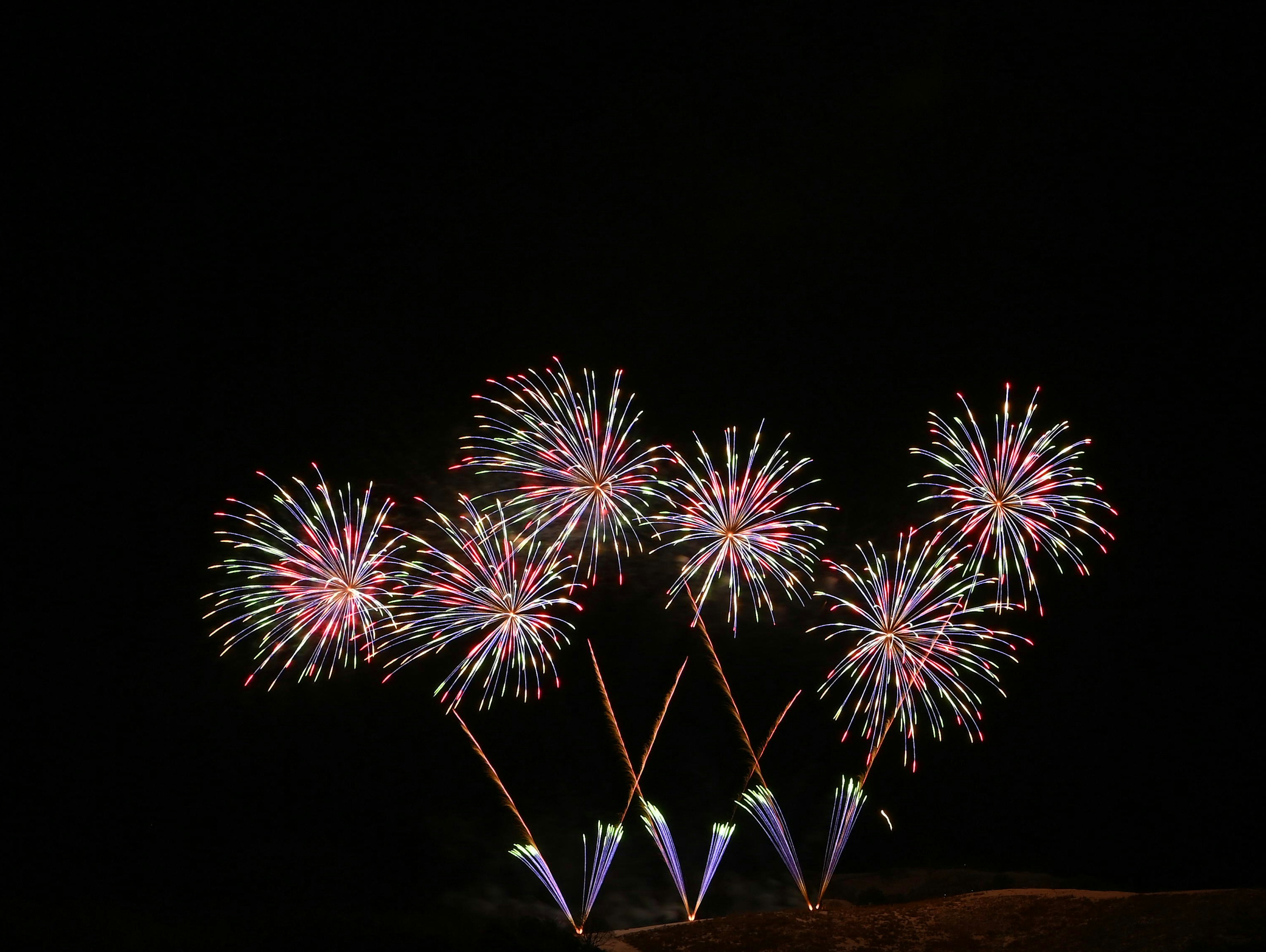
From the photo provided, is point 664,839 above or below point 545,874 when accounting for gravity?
above

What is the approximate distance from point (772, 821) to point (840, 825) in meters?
3.17

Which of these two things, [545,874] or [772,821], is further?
[772,821]

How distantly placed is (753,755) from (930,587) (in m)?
7.61

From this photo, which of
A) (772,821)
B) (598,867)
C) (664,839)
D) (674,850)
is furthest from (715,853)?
(598,867)

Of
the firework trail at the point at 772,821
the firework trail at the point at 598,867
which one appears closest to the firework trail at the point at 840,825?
the firework trail at the point at 772,821

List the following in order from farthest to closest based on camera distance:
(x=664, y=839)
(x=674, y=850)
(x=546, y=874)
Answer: (x=674, y=850), (x=664, y=839), (x=546, y=874)

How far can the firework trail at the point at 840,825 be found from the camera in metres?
25.7

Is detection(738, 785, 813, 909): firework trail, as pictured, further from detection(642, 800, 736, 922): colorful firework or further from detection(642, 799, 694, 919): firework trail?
detection(642, 799, 694, 919): firework trail

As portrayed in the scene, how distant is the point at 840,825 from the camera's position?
2808 cm

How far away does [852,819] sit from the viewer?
2952cm

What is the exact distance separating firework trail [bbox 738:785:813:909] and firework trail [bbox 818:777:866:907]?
2.34 ft

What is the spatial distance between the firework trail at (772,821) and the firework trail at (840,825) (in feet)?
2.34

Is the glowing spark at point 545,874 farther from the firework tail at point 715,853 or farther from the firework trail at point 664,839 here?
the firework tail at point 715,853

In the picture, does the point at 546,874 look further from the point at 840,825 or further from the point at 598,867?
the point at 840,825
